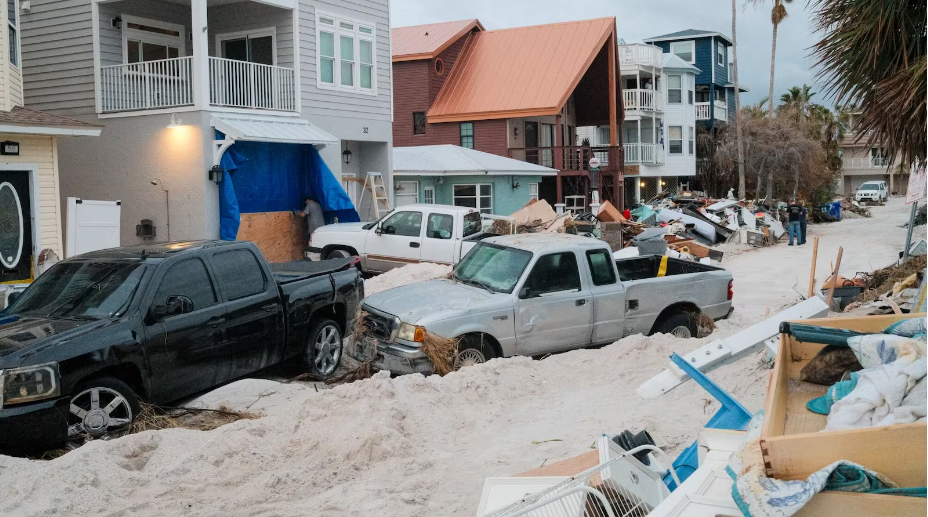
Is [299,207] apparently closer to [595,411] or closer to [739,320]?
[739,320]

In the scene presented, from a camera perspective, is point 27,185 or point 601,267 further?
point 27,185

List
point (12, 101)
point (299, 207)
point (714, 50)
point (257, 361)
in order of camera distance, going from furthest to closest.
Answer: point (714, 50) < point (299, 207) < point (12, 101) < point (257, 361)

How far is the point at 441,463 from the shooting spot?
6457mm

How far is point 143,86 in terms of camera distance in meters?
19.1

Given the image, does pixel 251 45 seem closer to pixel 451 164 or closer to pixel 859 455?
pixel 451 164

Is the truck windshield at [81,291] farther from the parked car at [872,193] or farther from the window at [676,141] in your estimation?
the parked car at [872,193]

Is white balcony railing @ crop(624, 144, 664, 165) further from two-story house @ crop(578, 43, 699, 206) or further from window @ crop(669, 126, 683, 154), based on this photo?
window @ crop(669, 126, 683, 154)

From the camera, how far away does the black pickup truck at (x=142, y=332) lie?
6.87 meters

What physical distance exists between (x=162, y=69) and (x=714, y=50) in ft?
144

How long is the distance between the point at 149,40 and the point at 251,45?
239 cm

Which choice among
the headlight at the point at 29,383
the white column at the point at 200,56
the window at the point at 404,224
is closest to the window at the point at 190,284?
the headlight at the point at 29,383

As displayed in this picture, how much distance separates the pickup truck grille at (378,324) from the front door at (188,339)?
1.78 metres

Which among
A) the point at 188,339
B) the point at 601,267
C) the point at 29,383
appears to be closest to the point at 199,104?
the point at 601,267

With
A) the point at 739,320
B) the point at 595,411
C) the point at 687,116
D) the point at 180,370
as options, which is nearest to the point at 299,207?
the point at 739,320
